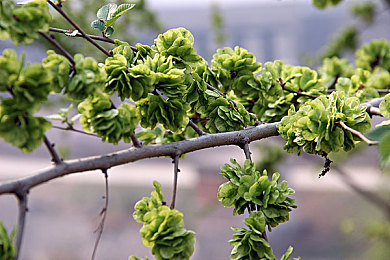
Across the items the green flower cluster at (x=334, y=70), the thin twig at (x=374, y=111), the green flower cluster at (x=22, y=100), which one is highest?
the green flower cluster at (x=334, y=70)

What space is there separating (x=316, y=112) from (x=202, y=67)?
0.20m

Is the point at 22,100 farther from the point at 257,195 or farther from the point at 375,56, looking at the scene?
the point at 375,56

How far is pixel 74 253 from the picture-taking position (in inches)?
137

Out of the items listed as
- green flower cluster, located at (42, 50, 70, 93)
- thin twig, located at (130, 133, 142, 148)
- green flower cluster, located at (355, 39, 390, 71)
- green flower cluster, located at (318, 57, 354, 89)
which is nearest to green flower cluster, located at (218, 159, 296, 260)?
thin twig, located at (130, 133, 142, 148)

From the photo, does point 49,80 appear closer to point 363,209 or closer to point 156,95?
point 156,95

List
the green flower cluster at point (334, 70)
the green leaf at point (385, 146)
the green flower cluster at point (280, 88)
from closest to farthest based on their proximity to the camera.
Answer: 1. the green leaf at point (385, 146)
2. the green flower cluster at point (280, 88)
3. the green flower cluster at point (334, 70)

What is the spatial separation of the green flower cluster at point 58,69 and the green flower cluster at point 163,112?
121mm

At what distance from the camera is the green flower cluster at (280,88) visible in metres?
0.73

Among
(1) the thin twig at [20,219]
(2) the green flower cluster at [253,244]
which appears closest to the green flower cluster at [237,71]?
(2) the green flower cluster at [253,244]

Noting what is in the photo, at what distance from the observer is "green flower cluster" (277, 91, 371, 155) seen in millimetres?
562

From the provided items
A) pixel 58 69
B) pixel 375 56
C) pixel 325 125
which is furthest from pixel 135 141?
pixel 375 56

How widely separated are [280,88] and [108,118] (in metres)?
0.33

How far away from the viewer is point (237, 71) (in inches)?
28.3

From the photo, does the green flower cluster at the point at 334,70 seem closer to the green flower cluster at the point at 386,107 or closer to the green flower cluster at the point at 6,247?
the green flower cluster at the point at 386,107
